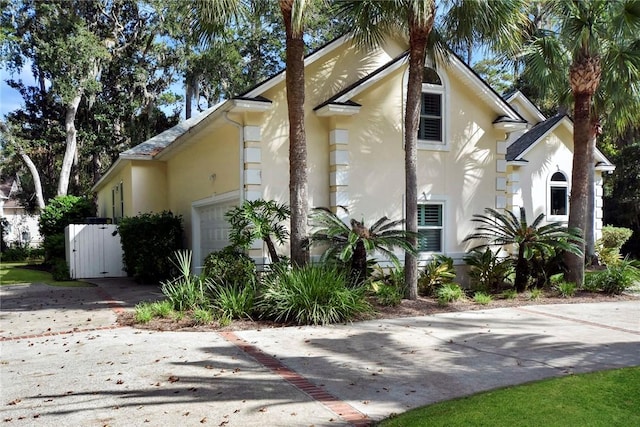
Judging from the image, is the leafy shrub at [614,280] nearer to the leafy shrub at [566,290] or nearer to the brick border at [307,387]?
the leafy shrub at [566,290]

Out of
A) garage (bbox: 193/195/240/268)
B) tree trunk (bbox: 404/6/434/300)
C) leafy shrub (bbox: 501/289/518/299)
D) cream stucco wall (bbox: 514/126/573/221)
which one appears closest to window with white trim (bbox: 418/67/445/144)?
tree trunk (bbox: 404/6/434/300)

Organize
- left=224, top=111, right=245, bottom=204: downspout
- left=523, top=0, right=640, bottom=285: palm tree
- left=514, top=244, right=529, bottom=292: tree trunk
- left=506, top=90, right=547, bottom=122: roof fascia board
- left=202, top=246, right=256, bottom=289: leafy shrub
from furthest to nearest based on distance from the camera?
left=506, top=90, right=547, bottom=122: roof fascia board
left=514, top=244, right=529, bottom=292: tree trunk
left=523, top=0, right=640, bottom=285: palm tree
left=224, top=111, right=245, bottom=204: downspout
left=202, top=246, right=256, bottom=289: leafy shrub

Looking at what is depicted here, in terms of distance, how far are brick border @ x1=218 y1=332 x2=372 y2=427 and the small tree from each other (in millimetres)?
3279

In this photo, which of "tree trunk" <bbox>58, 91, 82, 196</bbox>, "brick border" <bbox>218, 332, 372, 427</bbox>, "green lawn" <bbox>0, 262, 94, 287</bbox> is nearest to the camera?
"brick border" <bbox>218, 332, 372, 427</bbox>

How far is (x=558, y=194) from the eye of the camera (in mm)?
21078

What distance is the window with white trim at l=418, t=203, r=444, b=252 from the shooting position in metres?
Answer: 14.1

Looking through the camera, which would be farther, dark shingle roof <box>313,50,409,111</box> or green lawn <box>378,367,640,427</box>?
dark shingle roof <box>313,50,409,111</box>

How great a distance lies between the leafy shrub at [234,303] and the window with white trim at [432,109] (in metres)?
6.86

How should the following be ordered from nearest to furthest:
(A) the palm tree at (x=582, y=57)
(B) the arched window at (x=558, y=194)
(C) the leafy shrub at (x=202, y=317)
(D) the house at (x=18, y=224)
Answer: (C) the leafy shrub at (x=202, y=317), (A) the palm tree at (x=582, y=57), (B) the arched window at (x=558, y=194), (D) the house at (x=18, y=224)

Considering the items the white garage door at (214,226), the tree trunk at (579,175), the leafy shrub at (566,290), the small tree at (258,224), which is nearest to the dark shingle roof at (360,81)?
the small tree at (258,224)

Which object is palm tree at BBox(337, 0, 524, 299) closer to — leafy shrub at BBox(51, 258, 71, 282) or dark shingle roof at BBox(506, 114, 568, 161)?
dark shingle roof at BBox(506, 114, 568, 161)

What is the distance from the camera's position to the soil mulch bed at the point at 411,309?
927cm

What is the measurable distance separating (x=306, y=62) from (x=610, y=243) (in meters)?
16.7

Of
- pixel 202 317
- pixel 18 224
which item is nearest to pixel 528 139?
pixel 202 317
